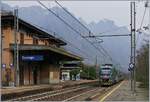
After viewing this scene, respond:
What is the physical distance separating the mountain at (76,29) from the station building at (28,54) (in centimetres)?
234

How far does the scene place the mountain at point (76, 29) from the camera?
5004 centimetres

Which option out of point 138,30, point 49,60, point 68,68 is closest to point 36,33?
point 49,60

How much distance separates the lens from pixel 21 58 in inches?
2041

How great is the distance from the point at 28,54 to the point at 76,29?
11087 mm

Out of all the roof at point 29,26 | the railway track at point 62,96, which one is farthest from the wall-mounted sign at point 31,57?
the railway track at point 62,96

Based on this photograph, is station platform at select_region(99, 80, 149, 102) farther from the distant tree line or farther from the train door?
the train door

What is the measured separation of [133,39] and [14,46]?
15.3m

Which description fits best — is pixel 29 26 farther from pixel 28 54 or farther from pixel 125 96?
pixel 125 96

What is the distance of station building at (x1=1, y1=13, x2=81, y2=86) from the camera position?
49500 mm

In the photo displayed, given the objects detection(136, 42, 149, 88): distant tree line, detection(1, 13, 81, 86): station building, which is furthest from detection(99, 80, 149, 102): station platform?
detection(1, 13, 81, 86): station building

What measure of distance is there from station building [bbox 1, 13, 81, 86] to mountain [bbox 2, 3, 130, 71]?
2.34 metres

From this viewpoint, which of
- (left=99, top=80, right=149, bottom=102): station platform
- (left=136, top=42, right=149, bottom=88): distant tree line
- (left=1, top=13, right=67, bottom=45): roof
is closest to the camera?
(left=99, top=80, right=149, bottom=102): station platform

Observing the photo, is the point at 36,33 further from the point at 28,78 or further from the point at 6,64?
the point at 6,64

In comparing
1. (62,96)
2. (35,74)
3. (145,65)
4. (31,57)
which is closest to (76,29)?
(145,65)
